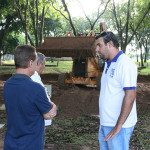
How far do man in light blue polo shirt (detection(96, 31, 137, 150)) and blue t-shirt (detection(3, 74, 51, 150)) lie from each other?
2.33 feet

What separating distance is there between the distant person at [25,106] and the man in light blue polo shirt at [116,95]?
A: 0.66 meters

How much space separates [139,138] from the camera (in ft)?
17.0

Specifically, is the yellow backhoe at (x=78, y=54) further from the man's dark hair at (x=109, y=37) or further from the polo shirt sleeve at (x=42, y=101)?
Result: the polo shirt sleeve at (x=42, y=101)

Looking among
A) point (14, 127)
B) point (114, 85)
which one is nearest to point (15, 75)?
point (14, 127)

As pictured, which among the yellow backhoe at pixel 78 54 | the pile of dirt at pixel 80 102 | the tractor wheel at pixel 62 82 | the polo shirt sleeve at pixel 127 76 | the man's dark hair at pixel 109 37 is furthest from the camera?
the tractor wheel at pixel 62 82

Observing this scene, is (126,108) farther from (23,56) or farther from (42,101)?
(23,56)

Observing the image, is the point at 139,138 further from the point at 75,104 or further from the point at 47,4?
the point at 47,4

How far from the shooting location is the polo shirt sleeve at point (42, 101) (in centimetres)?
210

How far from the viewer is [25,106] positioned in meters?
2.12

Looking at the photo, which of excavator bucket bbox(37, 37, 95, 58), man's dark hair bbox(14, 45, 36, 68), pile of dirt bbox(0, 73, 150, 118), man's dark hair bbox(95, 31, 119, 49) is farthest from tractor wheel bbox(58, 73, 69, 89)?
man's dark hair bbox(14, 45, 36, 68)

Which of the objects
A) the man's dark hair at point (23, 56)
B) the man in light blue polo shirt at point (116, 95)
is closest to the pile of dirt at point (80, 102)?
the man in light blue polo shirt at point (116, 95)

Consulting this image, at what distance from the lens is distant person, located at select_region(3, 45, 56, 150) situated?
2107mm

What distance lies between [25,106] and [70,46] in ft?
26.5

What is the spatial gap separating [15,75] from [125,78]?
1099 mm
